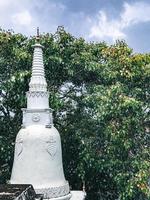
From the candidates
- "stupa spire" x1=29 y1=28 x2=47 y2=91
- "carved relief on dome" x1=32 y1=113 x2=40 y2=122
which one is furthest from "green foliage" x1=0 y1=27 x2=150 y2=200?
"carved relief on dome" x1=32 y1=113 x2=40 y2=122

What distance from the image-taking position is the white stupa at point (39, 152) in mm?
15531

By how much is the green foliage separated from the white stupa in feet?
7.93

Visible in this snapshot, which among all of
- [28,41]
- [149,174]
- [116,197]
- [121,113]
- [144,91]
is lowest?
[116,197]

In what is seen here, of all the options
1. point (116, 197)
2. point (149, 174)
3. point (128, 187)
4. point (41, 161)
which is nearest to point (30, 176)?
point (41, 161)

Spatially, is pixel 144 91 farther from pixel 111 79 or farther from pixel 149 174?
pixel 149 174

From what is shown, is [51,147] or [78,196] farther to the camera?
[78,196]

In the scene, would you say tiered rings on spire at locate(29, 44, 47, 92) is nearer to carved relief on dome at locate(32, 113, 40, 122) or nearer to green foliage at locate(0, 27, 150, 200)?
carved relief on dome at locate(32, 113, 40, 122)

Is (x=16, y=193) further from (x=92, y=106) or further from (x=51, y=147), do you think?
(x=92, y=106)

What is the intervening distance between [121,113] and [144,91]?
7.80 ft

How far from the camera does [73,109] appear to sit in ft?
69.6

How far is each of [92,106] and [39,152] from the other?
14.5 feet

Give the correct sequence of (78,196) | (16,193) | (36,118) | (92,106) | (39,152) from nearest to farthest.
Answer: (16,193) → (39,152) → (36,118) → (78,196) → (92,106)

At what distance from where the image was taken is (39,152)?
52.0 ft

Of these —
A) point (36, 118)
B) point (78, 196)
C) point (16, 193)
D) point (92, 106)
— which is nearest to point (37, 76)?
point (36, 118)
